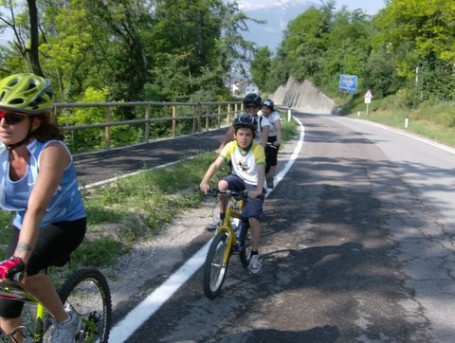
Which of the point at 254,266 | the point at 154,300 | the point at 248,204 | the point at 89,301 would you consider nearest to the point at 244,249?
the point at 254,266

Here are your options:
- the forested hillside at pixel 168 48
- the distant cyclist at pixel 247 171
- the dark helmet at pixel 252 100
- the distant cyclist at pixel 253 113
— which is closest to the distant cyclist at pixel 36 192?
the distant cyclist at pixel 247 171

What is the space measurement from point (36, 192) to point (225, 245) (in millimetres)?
2506

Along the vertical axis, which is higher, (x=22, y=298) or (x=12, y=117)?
(x=12, y=117)

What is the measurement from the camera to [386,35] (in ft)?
155

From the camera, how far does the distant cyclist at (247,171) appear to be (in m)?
4.91

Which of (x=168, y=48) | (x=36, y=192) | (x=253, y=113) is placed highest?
(x=168, y=48)

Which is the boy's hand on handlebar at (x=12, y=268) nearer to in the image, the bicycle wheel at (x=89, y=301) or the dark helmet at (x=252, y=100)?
the bicycle wheel at (x=89, y=301)

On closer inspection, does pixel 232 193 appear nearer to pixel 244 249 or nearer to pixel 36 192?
pixel 244 249

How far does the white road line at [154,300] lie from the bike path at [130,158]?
2.71 metres

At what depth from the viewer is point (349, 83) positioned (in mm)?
71625

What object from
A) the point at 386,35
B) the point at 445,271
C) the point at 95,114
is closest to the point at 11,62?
the point at 95,114

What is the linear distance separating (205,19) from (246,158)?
36.6m

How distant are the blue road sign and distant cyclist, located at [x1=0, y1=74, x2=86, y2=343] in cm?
7115

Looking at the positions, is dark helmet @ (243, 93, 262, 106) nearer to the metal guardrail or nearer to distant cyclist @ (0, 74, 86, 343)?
distant cyclist @ (0, 74, 86, 343)
